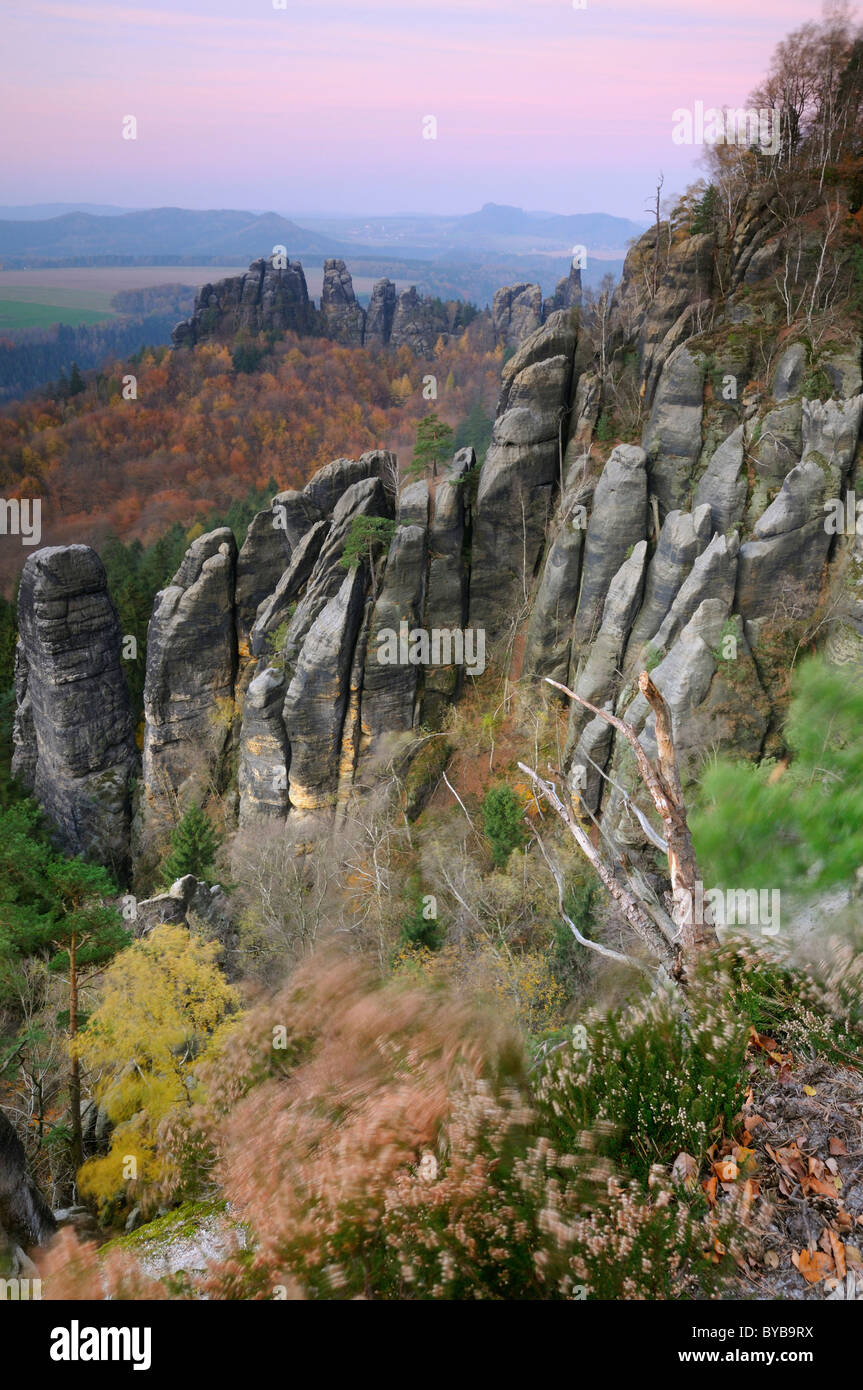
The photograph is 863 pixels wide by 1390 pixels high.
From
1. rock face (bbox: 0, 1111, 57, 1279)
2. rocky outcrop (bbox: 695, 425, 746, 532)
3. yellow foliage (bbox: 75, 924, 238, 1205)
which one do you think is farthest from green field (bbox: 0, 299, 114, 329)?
rock face (bbox: 0, 1111, 57, 1279)

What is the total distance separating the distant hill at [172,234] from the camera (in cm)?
10344

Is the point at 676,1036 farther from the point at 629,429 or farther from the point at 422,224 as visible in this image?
the point at 422,224

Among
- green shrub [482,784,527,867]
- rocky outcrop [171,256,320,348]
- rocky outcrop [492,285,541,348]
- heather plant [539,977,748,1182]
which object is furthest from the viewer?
rocky outcrop [492,285,541,348]

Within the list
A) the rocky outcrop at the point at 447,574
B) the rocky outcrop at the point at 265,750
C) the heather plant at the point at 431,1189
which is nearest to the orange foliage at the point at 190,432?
the rocky outcrop at the point at 447,574

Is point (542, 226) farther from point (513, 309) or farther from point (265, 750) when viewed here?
point (265, 750)

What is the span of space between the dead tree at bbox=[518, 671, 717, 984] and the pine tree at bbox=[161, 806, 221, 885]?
65.0ft

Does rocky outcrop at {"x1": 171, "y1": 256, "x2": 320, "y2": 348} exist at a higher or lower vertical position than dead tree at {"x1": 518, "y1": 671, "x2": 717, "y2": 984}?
higher

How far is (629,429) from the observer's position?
2541 cm

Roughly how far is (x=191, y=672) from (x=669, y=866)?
26.7m

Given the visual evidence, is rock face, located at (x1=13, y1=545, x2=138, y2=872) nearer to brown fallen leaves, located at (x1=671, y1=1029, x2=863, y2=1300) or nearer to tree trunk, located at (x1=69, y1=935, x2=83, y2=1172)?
tree trunk, located at (x1=69, y1=935, x2=83, y2=1172)

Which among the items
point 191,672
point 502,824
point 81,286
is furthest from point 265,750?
point 81,286

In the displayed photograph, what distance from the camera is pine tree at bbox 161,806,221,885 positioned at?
23.3 metres

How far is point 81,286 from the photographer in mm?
90062

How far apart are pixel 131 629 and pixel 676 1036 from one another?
111 feet
